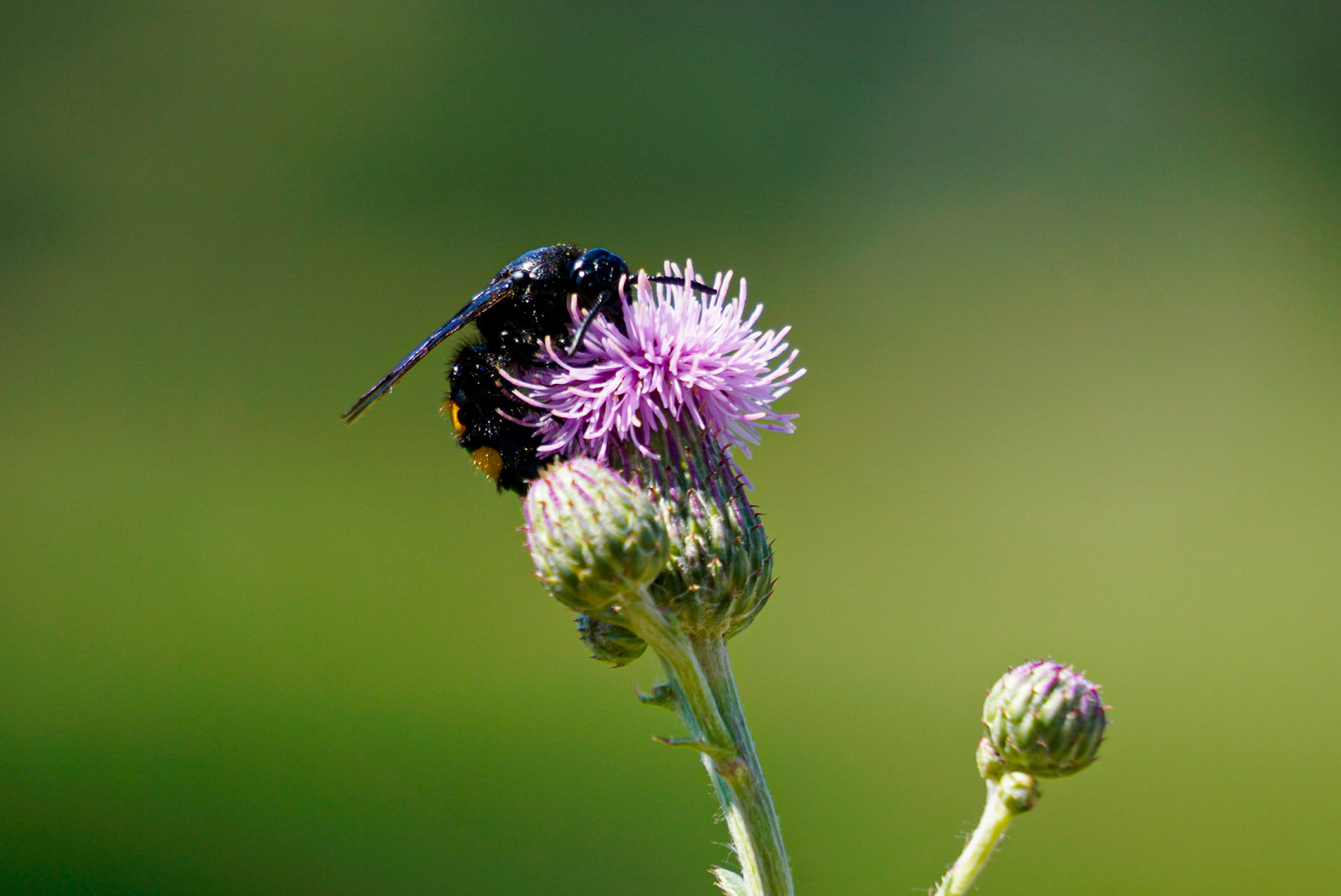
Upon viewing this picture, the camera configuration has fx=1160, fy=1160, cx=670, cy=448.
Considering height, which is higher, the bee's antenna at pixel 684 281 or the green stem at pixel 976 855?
the bee's antenna at pixel 684 281

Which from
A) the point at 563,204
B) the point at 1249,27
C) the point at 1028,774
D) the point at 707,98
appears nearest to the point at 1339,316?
the point at 1249,27

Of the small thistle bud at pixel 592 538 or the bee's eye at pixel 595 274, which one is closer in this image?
the small thistle bud at pixel 592 538

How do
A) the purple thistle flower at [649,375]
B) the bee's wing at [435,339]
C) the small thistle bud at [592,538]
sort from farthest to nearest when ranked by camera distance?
the purple thistle flower at [649,375], the bee's wing at [435,339], the small thistle bud at [592,538]

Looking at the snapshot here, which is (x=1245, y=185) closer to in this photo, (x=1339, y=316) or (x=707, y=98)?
(x=1339, y=316)

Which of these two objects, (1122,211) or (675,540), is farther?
(1122,211)

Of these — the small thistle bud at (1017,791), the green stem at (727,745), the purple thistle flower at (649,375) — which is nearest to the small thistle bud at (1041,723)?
the small thistle bud at (1017,791)

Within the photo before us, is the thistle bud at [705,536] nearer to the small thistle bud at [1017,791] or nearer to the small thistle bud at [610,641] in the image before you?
the small thistle bud at [610,641]
